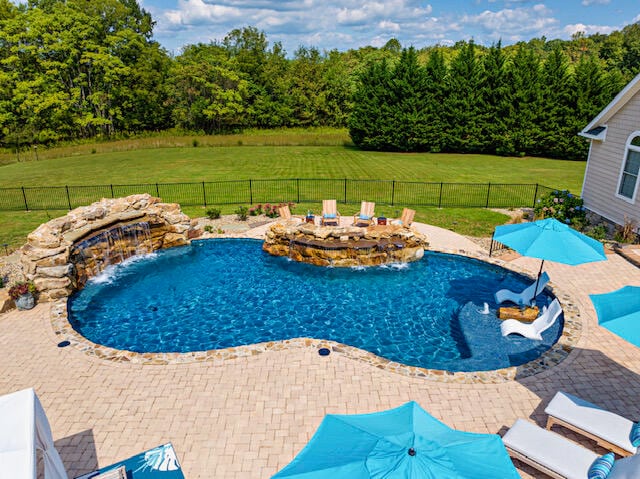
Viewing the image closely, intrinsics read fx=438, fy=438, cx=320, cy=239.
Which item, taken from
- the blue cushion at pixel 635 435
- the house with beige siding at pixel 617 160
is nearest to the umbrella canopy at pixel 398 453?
the blue cushion at pixel 635 435

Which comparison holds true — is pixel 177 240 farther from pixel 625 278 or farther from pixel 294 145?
pixel 294 145

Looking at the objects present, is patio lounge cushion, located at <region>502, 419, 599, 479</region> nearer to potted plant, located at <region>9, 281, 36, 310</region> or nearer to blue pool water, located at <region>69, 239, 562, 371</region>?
blue pool water, located at <region>69, 239, 562, 371</region>

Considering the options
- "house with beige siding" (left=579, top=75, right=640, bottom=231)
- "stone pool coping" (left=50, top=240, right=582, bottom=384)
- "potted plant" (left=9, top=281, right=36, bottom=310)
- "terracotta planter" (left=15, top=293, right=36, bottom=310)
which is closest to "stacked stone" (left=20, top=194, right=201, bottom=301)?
"potted plant" (left=9, top=281, right=36, bottom=310)

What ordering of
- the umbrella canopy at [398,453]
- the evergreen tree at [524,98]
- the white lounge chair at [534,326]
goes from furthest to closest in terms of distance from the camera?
the evergreen tree at [524,98], the white lounge chair at [534,326], the umbrella canopy at [398,453]

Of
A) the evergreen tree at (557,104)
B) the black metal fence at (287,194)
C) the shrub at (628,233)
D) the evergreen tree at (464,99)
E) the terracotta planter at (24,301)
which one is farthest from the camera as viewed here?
the evergreen tree at (464,99)

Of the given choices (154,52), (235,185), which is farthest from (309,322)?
(154,52)

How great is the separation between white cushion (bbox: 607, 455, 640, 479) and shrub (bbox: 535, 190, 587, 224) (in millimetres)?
15926

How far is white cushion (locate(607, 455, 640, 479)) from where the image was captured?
508 cm

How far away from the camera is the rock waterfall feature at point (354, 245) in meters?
16.5

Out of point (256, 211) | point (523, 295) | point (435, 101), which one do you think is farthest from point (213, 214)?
point (435, 101)

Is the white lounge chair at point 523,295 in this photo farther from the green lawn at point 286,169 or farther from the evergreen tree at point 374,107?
the evergreen tree at point 374,107

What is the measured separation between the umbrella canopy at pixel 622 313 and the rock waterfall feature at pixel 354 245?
876 cm

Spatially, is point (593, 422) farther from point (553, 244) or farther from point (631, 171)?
point (631, 171)

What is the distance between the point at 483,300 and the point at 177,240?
40.6 feet
